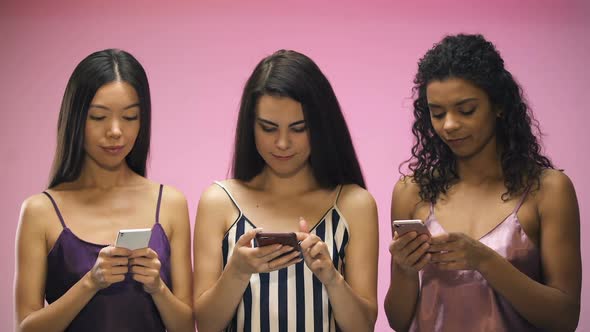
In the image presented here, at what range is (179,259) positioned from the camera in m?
3.16

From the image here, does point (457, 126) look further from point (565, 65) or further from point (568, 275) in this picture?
point (565, 65)

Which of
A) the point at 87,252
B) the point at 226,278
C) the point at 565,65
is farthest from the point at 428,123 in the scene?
the point at 565,65

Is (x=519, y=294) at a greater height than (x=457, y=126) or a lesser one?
lesser

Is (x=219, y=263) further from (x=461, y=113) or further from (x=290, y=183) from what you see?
(x=461, y=113)

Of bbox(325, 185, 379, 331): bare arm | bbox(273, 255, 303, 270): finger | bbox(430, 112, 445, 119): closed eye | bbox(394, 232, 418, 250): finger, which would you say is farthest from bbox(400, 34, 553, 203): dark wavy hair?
bbox(273, 255, 303, 270): finger

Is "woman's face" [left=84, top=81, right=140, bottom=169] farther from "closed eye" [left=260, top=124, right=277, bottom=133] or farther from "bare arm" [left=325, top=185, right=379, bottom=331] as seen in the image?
"bare arm" [left=325, top=185, right=379, bottom=331]

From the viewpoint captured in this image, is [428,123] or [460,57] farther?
[428,123]

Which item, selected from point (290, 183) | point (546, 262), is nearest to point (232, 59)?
point (290, 183)

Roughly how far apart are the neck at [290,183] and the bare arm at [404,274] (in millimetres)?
311

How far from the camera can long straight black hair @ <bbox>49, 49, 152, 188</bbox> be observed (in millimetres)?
3096

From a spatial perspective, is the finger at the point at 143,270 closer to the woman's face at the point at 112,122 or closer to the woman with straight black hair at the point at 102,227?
the woman with straight black hair at the point at 102,227

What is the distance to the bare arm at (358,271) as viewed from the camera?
9.93 feet

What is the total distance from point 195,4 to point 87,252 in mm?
2042

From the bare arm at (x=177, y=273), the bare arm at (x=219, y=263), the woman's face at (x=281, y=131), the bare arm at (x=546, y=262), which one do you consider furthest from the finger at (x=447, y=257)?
the bare arm at (x=177, y=273)
